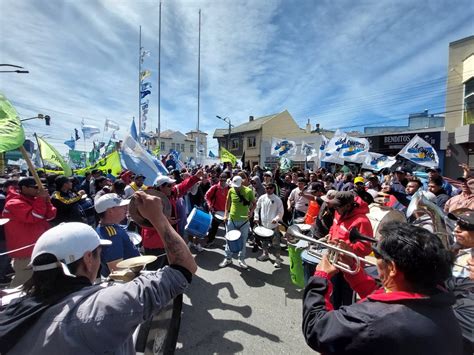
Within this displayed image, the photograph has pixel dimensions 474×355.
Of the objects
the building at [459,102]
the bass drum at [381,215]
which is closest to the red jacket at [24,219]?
the bass drum at [381,215]

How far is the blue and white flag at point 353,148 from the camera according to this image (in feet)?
40.3

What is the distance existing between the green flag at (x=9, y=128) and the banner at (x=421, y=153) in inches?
482

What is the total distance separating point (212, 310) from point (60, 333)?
3.34 meters

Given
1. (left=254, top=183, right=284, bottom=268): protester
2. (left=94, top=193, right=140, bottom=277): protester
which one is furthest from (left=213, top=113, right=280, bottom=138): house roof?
(left=94, top=193, right=140, bottom=277): protester

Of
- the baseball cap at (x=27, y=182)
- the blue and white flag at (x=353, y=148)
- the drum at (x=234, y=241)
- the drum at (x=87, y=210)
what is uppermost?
the blue and white flag at (x=353, y=148)

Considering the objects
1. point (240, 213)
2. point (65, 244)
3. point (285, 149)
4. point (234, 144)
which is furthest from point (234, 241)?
point (234, 144)

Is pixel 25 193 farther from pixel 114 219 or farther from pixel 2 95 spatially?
pixel 114 219

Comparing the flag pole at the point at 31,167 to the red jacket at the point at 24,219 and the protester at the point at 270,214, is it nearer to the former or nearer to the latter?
the red jacket at the point at 24,219

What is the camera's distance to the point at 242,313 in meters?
3.90

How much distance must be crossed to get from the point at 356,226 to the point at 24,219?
4.54 m

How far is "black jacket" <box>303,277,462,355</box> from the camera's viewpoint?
42.9 inches

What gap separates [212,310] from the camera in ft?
13.1

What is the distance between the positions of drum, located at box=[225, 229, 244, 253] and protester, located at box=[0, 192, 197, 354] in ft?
13.1

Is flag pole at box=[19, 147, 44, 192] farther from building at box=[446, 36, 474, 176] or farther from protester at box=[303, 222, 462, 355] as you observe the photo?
building at box=[446, 36, 474, 176]
